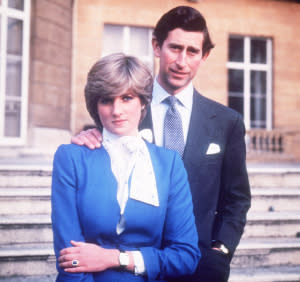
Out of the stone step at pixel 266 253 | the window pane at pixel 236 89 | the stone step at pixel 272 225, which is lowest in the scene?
the stone step at pixel 266 253

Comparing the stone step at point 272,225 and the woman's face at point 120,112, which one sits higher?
the woman's face at point 120,112

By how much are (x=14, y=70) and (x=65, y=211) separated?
20.2 feet

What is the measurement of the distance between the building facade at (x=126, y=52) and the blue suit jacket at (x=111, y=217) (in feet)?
17.8

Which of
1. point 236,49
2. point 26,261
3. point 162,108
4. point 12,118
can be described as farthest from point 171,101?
point 236,49

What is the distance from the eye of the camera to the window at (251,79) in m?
9.65

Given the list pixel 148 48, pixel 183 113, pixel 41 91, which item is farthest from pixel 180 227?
pixel 148 48

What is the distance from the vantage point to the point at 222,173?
2.24m

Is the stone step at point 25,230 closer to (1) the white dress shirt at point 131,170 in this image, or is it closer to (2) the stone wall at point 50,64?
(1) the white dress shirt at point 131,170

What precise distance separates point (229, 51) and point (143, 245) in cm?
852

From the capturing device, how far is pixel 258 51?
9.79 meters

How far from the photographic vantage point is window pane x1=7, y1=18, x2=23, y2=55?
7.10 m

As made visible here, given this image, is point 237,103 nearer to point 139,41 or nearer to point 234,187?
point 139,41

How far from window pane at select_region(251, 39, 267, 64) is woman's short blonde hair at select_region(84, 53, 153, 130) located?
8.54m

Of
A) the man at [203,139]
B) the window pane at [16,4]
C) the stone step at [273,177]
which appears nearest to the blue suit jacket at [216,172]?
the man at [203,139]
